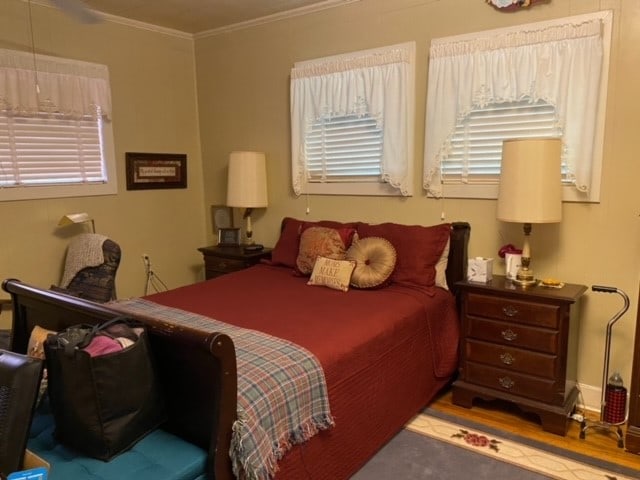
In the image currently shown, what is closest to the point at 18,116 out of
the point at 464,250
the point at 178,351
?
the point at 178,351

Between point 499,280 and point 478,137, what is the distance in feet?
2.92

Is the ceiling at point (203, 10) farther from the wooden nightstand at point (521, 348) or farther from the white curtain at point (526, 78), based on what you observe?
the wooden nightstand at point (521, 348)

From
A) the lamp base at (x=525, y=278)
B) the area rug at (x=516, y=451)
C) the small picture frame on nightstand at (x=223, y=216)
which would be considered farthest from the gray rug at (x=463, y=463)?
the small picture frame on nightstand at (x=223, y=216)

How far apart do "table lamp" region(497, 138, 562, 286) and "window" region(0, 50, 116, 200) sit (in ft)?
9.69

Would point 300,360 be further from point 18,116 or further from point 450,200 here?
point 18,116

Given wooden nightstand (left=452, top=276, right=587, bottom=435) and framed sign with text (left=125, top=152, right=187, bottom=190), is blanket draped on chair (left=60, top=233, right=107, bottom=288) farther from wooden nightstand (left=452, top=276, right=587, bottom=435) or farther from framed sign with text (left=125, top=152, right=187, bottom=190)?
wooden nightstand (left=452, top=276, right=587, bottom=435)

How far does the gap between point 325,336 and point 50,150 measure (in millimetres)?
2614

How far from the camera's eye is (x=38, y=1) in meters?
3.47

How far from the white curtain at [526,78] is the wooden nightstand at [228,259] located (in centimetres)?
150

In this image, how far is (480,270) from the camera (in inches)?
115

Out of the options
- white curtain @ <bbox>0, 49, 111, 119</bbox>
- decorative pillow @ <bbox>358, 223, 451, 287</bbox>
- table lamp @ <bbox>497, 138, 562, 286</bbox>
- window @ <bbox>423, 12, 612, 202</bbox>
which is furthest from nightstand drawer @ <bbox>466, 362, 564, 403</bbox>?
white curtain @ <bbox>0, 49, 111, 119</bbox>

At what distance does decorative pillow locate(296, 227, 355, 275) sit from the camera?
3.30 metres

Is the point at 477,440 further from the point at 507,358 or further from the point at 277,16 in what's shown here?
the point at 277,16

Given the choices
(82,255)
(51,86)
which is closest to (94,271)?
(82,255)
